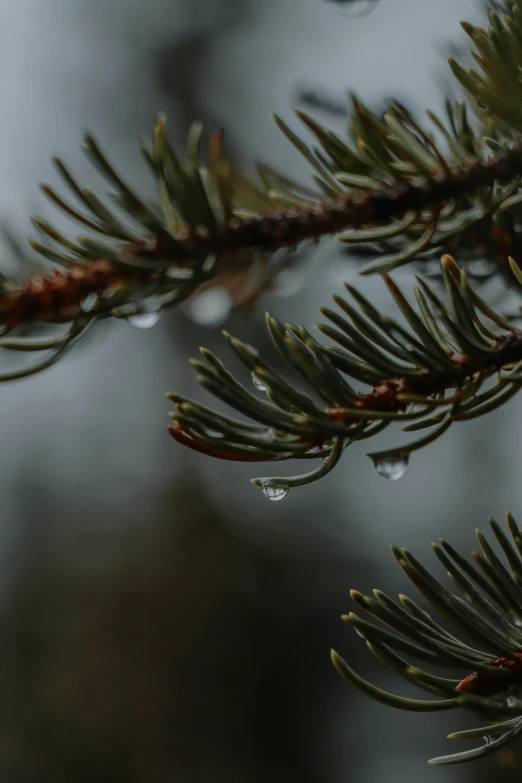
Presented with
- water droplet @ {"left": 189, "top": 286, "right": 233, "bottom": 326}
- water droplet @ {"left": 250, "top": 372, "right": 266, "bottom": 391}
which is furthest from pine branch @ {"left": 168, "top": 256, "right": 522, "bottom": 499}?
water droplet @ {"left": 189, "top": 286, "right": 233, "bottom": 326}

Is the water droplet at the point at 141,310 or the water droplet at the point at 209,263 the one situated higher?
the water droplet at the point at 209,263

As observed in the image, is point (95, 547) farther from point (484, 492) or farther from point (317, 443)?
point (317, 443)

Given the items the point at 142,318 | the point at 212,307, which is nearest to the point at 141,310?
the point at 142,318

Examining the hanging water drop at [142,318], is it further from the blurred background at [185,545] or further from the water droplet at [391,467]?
the blurred background at [185,545]

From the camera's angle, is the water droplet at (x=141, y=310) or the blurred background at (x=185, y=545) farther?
the blurred background at (x=185, y=545)

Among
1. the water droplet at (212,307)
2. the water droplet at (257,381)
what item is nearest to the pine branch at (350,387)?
the water droplet at (257,381)

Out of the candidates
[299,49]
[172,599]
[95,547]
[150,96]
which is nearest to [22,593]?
[95,547]

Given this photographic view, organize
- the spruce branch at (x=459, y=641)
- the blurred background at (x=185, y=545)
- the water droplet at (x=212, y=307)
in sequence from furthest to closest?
1. the blurred background at (x=185, y=545)
2. the water droplet at (x=212, y=307)
3. the spruce branch at (x=459, y=641)

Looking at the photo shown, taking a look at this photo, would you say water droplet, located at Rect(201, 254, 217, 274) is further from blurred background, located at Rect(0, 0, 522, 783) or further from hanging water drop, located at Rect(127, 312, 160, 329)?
blurred background, located at Rect(0, 0, 522, 783)
